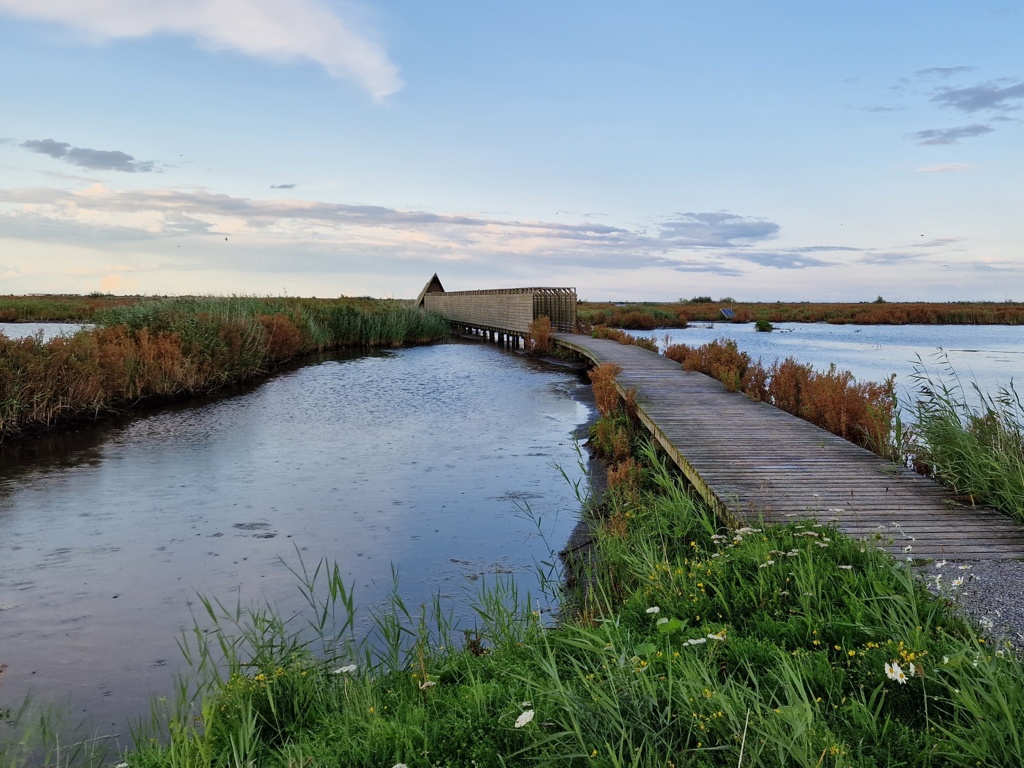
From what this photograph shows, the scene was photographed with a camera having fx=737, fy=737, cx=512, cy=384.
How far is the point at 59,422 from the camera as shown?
12125 millimetres

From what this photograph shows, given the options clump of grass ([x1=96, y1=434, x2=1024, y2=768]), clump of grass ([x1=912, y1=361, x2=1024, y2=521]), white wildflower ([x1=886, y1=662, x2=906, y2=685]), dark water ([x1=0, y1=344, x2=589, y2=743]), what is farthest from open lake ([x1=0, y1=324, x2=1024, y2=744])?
white wildflower ([x1=886, y1=662, x2=906, y2=685])

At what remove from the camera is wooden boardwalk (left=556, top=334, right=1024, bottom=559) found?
4.66 metres

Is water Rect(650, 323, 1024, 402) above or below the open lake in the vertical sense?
above

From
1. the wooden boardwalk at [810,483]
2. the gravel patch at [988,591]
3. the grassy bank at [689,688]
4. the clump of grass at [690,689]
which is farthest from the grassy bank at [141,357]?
the gravel patch at [988,591]

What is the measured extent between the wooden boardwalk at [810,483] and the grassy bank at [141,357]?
9.37 metres

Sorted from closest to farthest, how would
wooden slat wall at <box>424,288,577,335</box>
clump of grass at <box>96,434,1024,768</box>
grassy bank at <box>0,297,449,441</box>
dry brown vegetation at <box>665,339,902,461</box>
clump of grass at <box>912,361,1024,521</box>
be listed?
clump of grass at <box>96,434,1024,768</box> < clump of grass at <box>912,361,1024,521</box> < dry brown vegetation at <box>665,339,902,461</box> < grassy bank at <box>0,297,449,441</box> < wooden slat wall at <box>424,288,577,335</box>

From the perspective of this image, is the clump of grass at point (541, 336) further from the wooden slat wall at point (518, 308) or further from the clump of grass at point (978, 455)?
the clump of grass at point (978, 455)

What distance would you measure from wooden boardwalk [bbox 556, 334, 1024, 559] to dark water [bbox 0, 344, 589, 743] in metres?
1.50

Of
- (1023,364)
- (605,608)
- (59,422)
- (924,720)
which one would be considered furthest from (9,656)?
(1023,364)

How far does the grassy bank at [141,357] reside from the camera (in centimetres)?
1146

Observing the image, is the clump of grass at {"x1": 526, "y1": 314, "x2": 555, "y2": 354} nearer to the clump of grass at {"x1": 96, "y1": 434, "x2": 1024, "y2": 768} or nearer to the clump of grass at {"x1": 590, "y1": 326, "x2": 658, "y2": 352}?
the clump of grass at {"x1": 590, "y1": 326, "x2": 658, "y2": 352}

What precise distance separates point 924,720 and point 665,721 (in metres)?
1.01

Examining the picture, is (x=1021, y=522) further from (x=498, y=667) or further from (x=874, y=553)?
(x=498, y=667)

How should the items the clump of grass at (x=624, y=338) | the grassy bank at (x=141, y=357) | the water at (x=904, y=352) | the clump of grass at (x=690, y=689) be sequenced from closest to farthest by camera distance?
the clump of grass at (x=690, y=689) → the grassy bank at (x=141, y=357) → the water at (x=904, y=352) → the clump of grass at (x=624, y=338)
